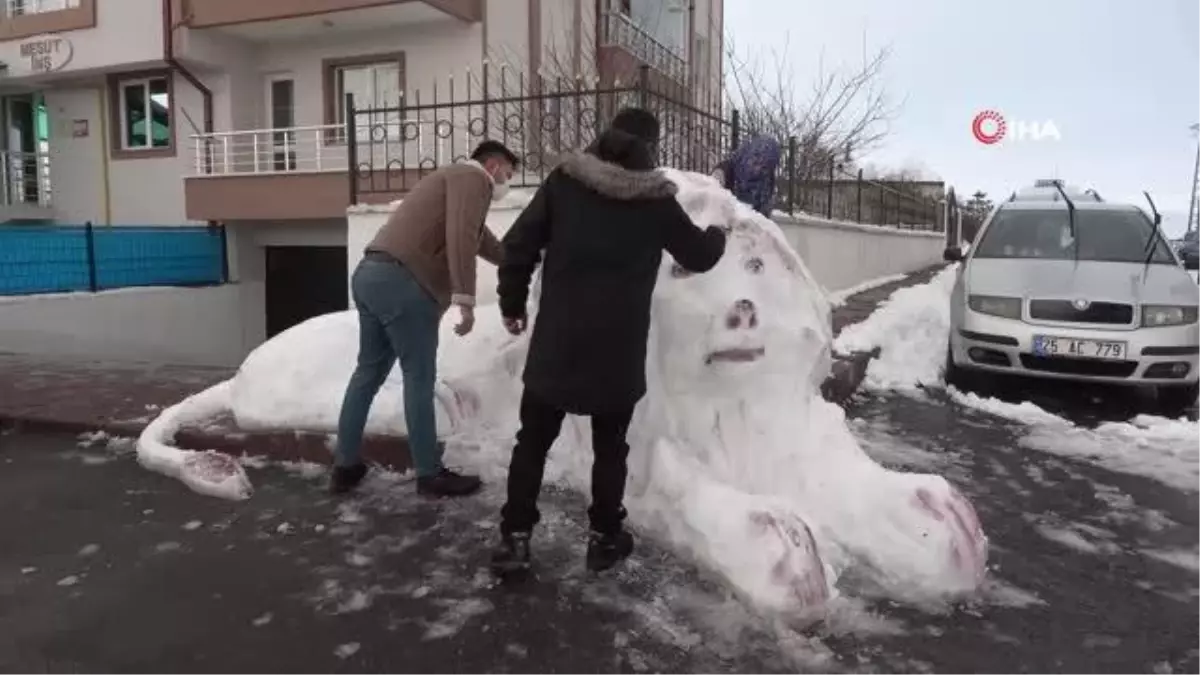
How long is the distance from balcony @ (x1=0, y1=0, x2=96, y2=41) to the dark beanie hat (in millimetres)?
16563

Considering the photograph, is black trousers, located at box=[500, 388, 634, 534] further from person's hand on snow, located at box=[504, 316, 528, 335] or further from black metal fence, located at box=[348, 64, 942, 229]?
black metal fence, located at box=[348, 64, 942, 229]

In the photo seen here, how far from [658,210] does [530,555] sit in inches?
56.8


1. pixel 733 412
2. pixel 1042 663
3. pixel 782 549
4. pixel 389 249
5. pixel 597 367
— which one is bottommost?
pixel 1042 663

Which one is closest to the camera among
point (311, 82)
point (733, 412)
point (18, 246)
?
point (733, 412)

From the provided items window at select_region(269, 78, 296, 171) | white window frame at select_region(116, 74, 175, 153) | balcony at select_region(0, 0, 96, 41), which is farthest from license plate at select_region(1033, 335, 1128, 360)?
balcony at select_region(0, 0, 96, 41)

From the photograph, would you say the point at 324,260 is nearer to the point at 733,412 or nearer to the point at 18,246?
the point at 18,246

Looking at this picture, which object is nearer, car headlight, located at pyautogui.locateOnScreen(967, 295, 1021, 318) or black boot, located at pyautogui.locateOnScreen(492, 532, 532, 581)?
black boot, located at pyautogui.locateOnScreen(492, 532, 532, 581)

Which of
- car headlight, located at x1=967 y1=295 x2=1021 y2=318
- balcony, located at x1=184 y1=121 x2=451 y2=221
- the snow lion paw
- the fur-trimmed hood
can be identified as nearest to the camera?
the snow lion paw

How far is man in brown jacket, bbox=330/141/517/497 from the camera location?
3.99 m

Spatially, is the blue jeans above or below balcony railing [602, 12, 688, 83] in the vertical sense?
below

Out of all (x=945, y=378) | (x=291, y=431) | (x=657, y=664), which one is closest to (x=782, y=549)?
(x=657, y=664)

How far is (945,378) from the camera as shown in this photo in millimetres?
7629

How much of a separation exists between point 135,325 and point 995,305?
35.8 ft

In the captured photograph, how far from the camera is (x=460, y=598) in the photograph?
332 cm
